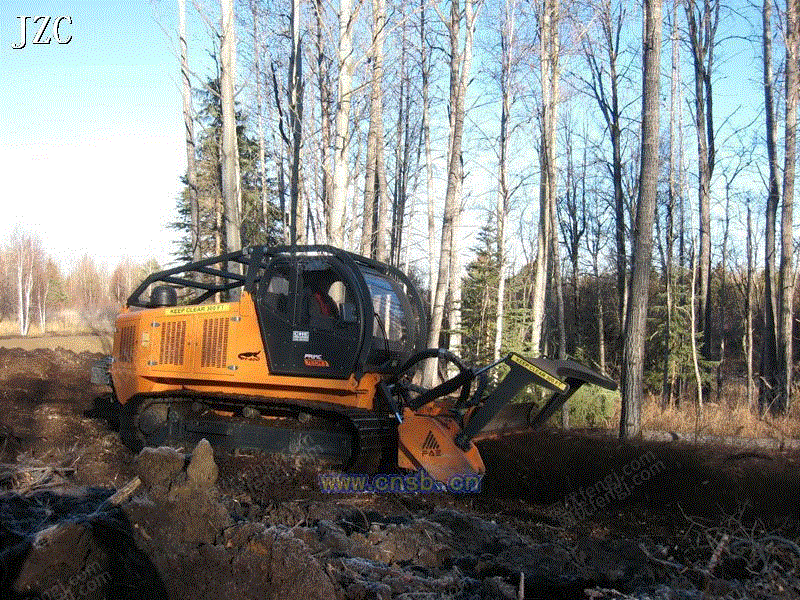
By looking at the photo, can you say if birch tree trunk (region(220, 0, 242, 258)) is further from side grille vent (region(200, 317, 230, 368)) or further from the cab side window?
the cab side window

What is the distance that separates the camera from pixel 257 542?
404cm

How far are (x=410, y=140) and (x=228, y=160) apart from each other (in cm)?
1733

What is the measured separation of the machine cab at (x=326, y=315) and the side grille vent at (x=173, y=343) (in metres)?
1.24

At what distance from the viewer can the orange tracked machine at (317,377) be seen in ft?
24.9

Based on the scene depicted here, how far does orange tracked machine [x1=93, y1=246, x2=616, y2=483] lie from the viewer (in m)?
7.59

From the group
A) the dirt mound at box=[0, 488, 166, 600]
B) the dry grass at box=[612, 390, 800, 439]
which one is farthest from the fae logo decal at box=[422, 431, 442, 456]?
the dry grass at box=[612, 390, 800, 439]

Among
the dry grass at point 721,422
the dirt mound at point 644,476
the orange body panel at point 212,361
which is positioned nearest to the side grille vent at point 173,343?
the orange body panel at point 212,361

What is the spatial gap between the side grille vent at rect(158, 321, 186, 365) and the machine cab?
4.07 ft

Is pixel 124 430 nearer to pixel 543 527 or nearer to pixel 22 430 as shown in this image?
pixel 22 430

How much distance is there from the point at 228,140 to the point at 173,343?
20.4 ft

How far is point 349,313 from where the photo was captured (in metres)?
8.06

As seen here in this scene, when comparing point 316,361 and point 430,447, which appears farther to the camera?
point 316,361

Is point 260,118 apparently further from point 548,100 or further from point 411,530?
point 411,530

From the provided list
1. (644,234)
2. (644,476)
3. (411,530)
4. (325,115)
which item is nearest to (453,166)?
(325,115)
